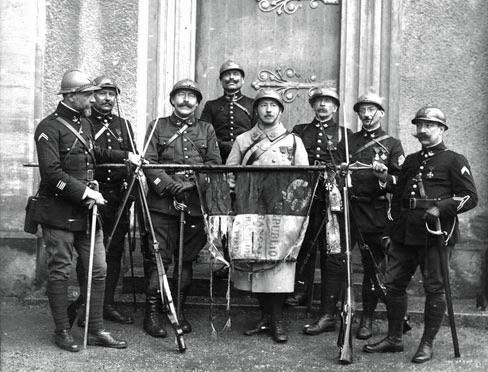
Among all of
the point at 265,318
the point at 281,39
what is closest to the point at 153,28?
the point at 281,39

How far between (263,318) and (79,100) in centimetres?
238

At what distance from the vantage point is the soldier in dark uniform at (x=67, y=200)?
6414 millimetres

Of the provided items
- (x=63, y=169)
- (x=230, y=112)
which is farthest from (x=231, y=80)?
(x=63, y=169)

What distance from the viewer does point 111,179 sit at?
23.6ft

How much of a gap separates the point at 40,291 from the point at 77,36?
255cm

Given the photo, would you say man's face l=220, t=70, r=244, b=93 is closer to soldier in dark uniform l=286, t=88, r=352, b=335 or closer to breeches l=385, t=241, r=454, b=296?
soldier in dark uniform l=286, t=88, r=352, b=335

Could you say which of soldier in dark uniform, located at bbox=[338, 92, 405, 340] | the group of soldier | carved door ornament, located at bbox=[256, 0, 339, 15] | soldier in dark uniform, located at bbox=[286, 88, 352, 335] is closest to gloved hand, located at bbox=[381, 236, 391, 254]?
the group of soldier

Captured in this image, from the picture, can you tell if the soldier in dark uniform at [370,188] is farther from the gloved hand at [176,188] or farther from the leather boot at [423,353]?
the gloved hand at [176,188]

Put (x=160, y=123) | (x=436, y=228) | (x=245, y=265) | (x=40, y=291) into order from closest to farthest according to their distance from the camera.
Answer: (x=436, y=228) < (x=245, y=265) < (x=160, y=123) < (x=40, y=291)

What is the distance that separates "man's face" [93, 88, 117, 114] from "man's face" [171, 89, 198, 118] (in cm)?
54

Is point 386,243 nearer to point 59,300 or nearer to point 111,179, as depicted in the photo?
point 111,179

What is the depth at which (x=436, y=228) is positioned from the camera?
6336mm

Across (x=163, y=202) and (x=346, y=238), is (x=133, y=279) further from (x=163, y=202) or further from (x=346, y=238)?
(x=346, y=238)

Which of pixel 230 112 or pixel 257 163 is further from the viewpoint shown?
pixel 230 112
